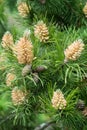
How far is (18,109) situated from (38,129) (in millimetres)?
390

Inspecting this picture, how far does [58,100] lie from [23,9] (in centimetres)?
36

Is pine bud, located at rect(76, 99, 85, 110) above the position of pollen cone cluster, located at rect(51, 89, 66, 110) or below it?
below

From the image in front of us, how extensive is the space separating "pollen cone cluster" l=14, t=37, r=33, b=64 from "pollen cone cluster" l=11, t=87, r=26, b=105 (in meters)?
0.09

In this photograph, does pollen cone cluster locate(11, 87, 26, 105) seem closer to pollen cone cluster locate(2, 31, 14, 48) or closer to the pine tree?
the pine tree

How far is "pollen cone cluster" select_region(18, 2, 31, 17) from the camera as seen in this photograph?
103cm

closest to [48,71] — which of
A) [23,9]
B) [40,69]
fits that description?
[40,69]

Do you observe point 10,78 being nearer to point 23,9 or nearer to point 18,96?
point 18,96

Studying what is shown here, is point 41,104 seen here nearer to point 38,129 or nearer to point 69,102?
point 69,102

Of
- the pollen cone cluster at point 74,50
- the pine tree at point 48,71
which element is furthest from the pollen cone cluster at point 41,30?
the pollen cone cluster at point 74,50

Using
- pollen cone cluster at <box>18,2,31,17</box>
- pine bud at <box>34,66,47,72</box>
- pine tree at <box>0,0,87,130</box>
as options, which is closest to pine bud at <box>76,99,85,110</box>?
pine tree at <box>0,0,87,130</box>

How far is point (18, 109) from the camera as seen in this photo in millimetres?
881

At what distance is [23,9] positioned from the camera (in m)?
1.04

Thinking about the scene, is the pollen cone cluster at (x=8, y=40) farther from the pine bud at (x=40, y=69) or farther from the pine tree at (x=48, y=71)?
the pine bud at (x=40, y=69)

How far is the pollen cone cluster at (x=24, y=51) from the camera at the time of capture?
30.5 inches
